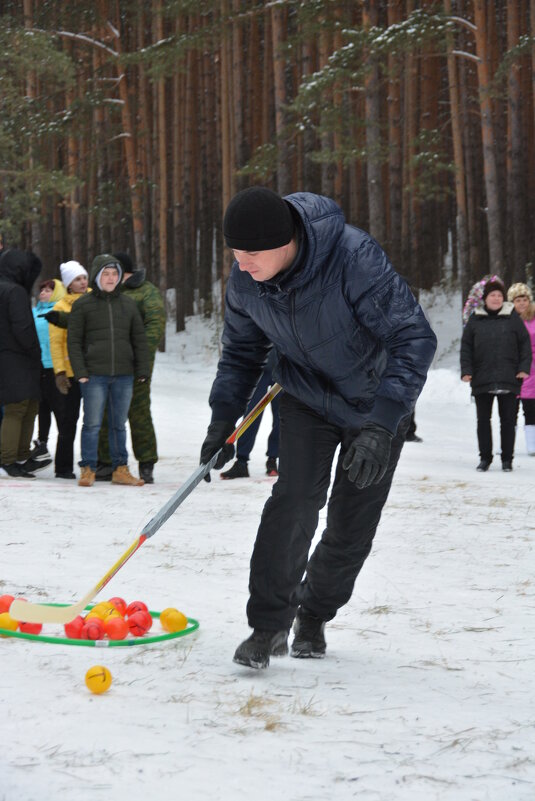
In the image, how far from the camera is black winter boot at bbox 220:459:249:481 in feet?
31.9

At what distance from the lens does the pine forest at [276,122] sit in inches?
717

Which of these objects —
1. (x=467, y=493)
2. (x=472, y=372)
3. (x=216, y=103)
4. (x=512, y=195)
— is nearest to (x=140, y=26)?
(x=216, y=103)

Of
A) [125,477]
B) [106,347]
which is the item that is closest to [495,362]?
[125,477]

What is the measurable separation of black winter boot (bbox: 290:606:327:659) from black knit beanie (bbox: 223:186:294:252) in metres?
1.48

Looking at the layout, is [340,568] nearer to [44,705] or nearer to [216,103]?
[44,705]

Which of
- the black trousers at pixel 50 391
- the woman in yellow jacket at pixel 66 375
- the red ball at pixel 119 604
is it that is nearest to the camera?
the red ball at pixel 119 604

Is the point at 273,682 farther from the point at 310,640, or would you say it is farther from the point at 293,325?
the point at 293,325

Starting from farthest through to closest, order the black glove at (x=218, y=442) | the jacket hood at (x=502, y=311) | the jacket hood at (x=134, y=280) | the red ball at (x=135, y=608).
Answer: the jacket hood at (x=502, y=311) → the jacket hood at (x=134, y=280) → the red ball at (x=135, y=608) → the black glove at (x=218, y=442)

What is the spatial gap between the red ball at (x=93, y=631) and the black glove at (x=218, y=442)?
0.80 metres

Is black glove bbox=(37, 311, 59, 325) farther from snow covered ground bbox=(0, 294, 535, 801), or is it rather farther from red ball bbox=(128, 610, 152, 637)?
red ball bbox=(128, 610, 152, 637)

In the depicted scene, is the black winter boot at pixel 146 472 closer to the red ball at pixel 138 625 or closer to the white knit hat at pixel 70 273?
the white knit hat at pixel 70 273

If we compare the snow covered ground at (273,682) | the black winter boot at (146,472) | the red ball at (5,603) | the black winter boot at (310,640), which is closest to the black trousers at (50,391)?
the black winter boot at (146,472)

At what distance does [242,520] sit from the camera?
24.1ft

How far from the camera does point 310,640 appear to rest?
401 centimetres
